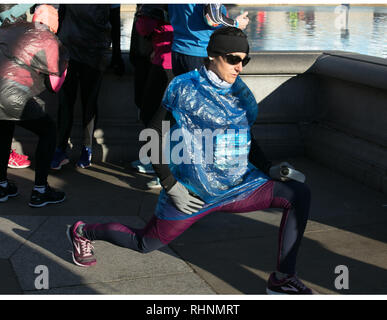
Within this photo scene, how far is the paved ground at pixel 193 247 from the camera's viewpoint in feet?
12.9

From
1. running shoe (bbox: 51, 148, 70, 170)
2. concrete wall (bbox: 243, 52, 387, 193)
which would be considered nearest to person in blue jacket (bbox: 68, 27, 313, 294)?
concrete wall (bbox: 243, 52, 387, 193)

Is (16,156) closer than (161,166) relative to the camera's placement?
No

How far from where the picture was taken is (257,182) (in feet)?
12.0

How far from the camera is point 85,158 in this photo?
252 inches

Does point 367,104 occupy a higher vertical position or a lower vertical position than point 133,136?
higher

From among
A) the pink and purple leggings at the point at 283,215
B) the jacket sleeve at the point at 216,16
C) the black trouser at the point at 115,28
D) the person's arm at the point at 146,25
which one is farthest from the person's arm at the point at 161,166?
the black trouser at the point at 115,28

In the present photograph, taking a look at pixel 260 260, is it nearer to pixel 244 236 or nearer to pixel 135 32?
pixel 244 236

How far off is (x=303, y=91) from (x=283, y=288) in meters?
3.43

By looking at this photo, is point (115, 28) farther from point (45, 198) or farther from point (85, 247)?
point (85, 247)

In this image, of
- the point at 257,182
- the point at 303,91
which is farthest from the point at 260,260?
the point at 303,91

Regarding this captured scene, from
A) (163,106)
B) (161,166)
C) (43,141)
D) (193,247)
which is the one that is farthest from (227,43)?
(43,141)

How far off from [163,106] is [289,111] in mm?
3465

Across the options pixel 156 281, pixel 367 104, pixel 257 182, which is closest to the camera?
pixel 257 182

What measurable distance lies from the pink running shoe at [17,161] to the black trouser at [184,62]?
199 centimetres
